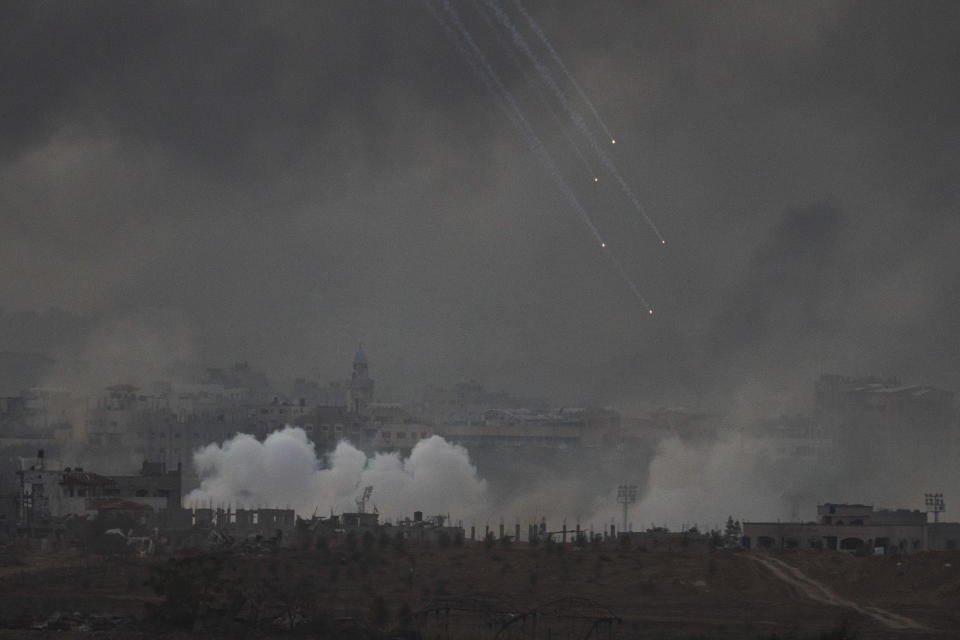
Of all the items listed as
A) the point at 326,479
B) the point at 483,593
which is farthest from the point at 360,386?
the point at 483,593

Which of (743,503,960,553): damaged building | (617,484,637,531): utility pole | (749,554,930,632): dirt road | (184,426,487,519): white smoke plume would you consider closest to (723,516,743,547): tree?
(743,503,960,553): damaged building

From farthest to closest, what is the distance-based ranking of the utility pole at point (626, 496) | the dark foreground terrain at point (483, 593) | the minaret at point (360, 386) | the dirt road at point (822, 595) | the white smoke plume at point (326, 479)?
the minaret at point (360, 386) < the white smoke plume at point (326, 479) < the utility pole at point (626, 496) < the dirt road at point (822, 595) < the dark foreground terrain at point (483, 593)

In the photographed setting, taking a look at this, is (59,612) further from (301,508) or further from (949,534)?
(301,508)

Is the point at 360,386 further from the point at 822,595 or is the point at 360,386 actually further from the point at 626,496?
the point at 822,595

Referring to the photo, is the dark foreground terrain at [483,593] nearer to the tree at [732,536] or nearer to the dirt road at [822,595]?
the dirt road at [822,595]

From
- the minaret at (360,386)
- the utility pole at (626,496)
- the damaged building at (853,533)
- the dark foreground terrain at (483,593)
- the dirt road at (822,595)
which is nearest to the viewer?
the dark foreground terrain at (483,593)

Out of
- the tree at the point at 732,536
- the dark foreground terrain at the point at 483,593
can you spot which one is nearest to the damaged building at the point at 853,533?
the tree at the point at 732,536
